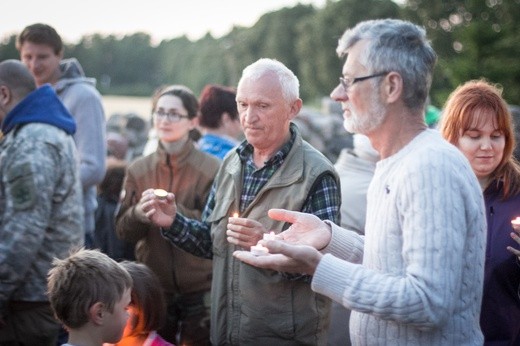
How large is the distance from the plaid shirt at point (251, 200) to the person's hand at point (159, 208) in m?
0.06

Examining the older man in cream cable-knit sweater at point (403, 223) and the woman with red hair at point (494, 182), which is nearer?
the older man in cream cable-knit sweater at point (403, 223)

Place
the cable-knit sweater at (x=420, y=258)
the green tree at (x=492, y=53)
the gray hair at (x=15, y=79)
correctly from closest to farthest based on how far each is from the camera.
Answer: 1. the cable-knit sweater at (x=420, y=258)
2. the gray hair at (x=15, y=79)
3. the green tree at (x=492, y=53)

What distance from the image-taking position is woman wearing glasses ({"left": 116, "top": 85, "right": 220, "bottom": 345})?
16.9ft

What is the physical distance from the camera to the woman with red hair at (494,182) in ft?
13.0

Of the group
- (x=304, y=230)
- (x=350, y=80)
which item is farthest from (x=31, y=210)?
(x=350, y=80)

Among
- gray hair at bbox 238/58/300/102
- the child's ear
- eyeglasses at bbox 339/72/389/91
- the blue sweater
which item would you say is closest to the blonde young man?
the blue sweater

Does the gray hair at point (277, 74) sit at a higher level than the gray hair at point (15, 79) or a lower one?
higher

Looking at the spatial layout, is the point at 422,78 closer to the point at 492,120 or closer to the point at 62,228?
the point at 492,120

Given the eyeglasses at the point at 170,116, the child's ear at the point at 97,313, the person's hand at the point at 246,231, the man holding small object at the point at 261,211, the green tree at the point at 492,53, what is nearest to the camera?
the child's ear at the point at 97,313

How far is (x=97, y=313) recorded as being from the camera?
3.55 metres

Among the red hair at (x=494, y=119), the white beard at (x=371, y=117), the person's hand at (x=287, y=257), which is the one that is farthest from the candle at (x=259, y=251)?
the red hair at (x=494, y=119)

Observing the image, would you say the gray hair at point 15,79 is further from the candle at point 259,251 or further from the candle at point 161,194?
the candle at point 259,251

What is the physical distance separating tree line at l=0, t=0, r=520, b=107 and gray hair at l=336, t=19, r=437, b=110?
103 ft

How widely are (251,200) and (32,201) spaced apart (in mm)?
1183
